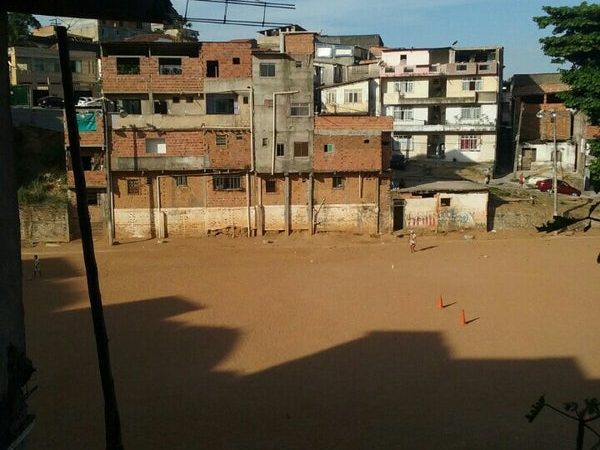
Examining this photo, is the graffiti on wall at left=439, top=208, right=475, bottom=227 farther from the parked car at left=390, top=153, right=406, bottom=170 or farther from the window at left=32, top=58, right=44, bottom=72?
the window at left=32, top=58, right=44, bottom=72

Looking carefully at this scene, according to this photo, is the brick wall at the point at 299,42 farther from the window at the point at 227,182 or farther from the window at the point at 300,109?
the window at the point at 227,182

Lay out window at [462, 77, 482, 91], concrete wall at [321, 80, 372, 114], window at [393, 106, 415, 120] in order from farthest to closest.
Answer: concrete wall at [321, 80, 372, 114] → window at [393, 106, 415, 120] → window at [462, 77, 482, 91]

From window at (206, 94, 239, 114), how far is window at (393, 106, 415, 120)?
15.2 metres

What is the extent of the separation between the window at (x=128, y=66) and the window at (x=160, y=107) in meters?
1.62

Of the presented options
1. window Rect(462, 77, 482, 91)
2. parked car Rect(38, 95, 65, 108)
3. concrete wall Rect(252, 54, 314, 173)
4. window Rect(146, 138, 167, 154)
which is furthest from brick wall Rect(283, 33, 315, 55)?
parked car Rect(38, 95, 65, 108)

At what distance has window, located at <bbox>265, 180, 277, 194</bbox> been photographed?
96.2ft

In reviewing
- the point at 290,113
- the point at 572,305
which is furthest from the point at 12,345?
the point at 290,113

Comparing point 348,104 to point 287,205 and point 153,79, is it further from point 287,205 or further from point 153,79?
point 153,79

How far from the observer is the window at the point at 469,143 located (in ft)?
132

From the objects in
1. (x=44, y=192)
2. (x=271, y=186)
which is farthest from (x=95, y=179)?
(x=271, y=186)

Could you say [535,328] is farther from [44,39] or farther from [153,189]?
[44,39]

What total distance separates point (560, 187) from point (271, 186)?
53.0 ft

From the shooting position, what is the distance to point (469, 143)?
40438mm

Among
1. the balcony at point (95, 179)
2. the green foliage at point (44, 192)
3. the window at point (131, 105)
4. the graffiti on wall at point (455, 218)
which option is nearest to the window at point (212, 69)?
the window at point (131, 105)
